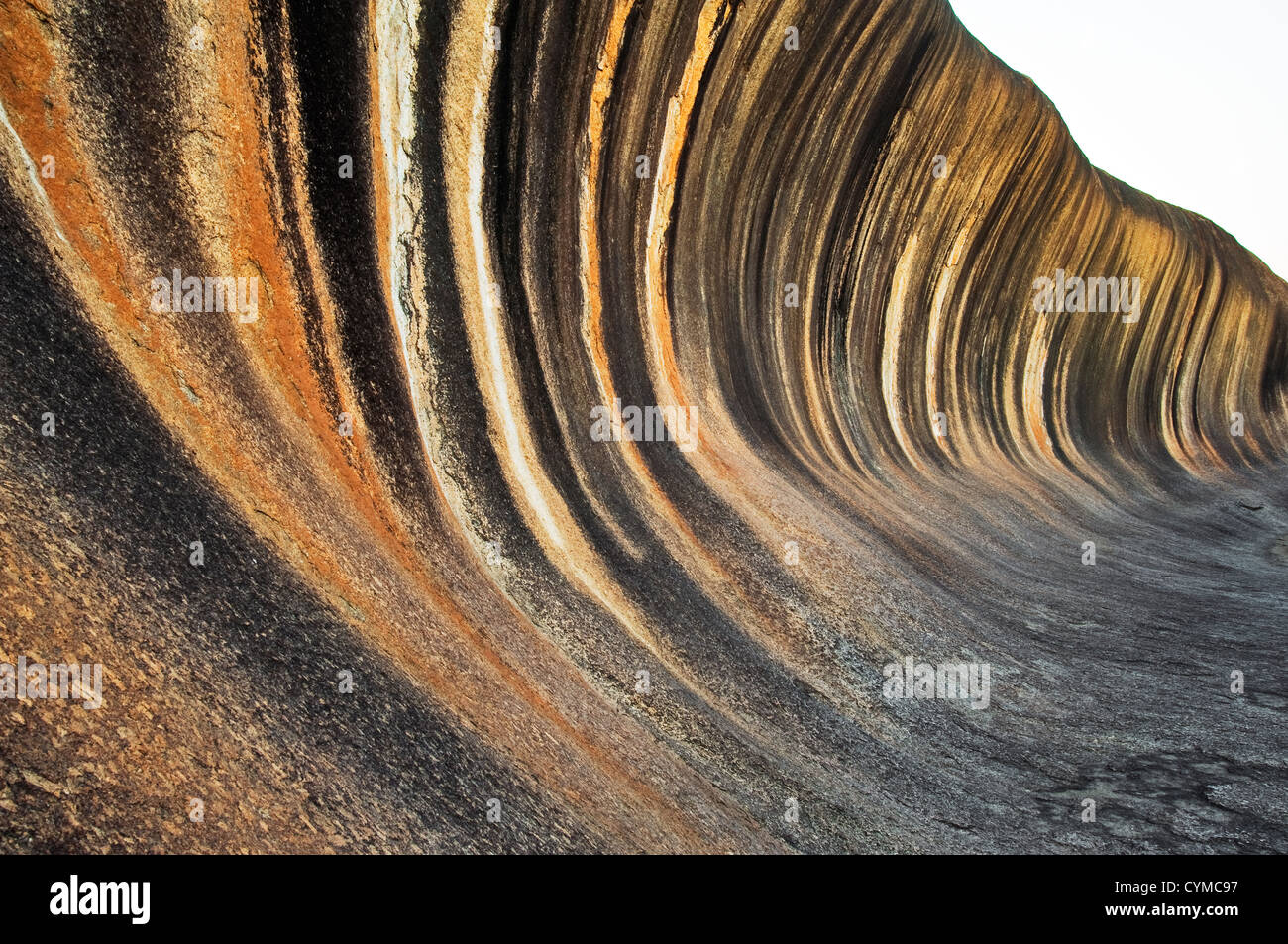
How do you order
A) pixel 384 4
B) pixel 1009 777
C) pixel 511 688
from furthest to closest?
pixel 1009 777
pixel 384 4
pixel 511 688

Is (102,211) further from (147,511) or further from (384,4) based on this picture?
(384,4)

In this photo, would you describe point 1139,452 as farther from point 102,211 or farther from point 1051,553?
point 102,211

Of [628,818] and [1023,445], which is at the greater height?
[1023,445]

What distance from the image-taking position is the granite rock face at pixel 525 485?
3.15 meters

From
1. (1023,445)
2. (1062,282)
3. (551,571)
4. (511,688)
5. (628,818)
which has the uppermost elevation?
(1062,282)

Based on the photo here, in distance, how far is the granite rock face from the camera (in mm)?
3152

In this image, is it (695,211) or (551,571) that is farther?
(695,211)

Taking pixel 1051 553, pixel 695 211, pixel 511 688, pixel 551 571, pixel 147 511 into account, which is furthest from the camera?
pixel 1051 553

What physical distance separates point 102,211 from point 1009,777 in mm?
5274

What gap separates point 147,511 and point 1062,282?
49.0ft

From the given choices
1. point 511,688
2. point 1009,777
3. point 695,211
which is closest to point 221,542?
point 511,688

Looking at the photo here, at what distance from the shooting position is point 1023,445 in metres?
14.7

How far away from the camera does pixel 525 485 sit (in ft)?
18.3
